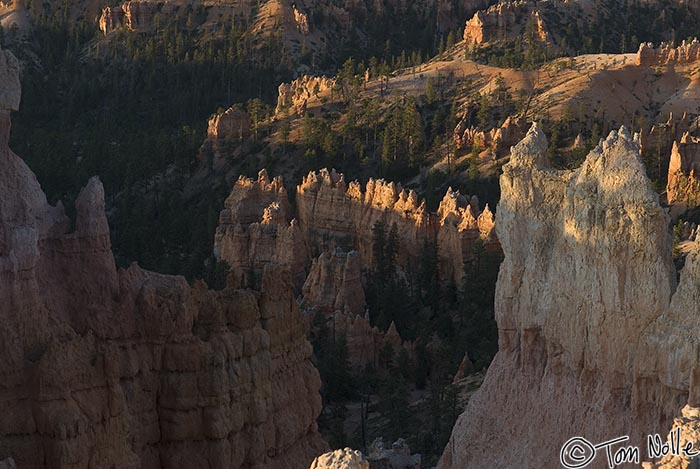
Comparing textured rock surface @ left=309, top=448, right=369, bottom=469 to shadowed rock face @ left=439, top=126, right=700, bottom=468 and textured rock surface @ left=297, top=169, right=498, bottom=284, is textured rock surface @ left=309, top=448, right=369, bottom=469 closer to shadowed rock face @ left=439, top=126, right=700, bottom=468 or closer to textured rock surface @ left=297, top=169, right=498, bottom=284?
shadowed rock face @ left=439, top=126, right=700, bottom=468

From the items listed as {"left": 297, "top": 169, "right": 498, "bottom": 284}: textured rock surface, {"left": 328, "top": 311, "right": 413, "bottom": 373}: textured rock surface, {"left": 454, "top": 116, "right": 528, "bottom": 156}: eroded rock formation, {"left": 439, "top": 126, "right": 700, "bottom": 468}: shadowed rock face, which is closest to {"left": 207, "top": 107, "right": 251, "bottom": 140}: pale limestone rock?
{"left": 454, "top": 116, "right": 528, "bottom": 156}: eroded rock formation

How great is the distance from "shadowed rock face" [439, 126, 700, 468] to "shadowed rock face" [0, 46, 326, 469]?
4.27 metres

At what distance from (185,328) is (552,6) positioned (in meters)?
103

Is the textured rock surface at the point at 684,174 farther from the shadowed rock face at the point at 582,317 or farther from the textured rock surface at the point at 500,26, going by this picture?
the textured rock surface at the point at 500,26

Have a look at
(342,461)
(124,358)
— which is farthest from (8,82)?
(342,461)

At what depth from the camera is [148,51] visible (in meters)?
126

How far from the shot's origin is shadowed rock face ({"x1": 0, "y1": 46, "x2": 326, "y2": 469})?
20.3 metres

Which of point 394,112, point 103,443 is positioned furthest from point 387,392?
point 394,112

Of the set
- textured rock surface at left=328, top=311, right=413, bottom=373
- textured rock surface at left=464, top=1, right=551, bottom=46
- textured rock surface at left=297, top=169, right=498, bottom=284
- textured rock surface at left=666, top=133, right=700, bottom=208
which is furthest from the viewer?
textured rock surface at left=464, top=1, right=551, bottom=46

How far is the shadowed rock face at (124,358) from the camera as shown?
20.3 meters

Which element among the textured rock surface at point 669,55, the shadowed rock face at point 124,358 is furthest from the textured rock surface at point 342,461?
the textured rock surface at point 669,55

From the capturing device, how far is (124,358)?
22.5 metres

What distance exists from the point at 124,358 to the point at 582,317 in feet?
27.3

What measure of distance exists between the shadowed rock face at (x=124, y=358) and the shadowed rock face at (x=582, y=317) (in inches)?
168
